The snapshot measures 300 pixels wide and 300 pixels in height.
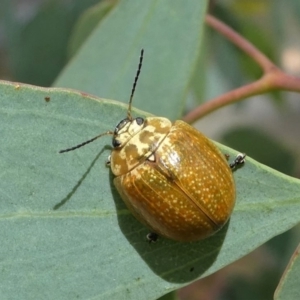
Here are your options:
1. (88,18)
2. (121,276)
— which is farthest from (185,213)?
(88,18)

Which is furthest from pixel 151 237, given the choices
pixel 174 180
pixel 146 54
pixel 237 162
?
pixel 146 54

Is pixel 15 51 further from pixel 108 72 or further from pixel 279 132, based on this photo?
pixel 279 132

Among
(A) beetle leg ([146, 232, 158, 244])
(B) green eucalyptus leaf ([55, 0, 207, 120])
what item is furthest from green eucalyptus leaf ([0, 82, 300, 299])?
(B) green eucalyptus leaf ([55, 0, 207, 120])

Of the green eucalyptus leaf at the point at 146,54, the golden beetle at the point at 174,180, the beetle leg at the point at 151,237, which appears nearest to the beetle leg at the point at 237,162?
the golden beetle at the point at 174,180

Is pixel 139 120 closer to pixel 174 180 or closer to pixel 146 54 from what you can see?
pixel 174 180

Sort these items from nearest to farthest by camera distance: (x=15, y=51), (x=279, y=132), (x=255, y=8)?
(x=15, y=51), (x=255, y=8), (x=279, y=132)

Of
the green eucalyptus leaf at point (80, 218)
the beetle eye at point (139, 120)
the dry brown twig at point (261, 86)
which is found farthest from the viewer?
the dry brown twig at point (261, 86)

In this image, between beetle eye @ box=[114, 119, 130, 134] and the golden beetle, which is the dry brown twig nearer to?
the golden beetle

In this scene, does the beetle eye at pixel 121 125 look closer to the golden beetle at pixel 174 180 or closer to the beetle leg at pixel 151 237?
the golden beetle at pixel 174 180
